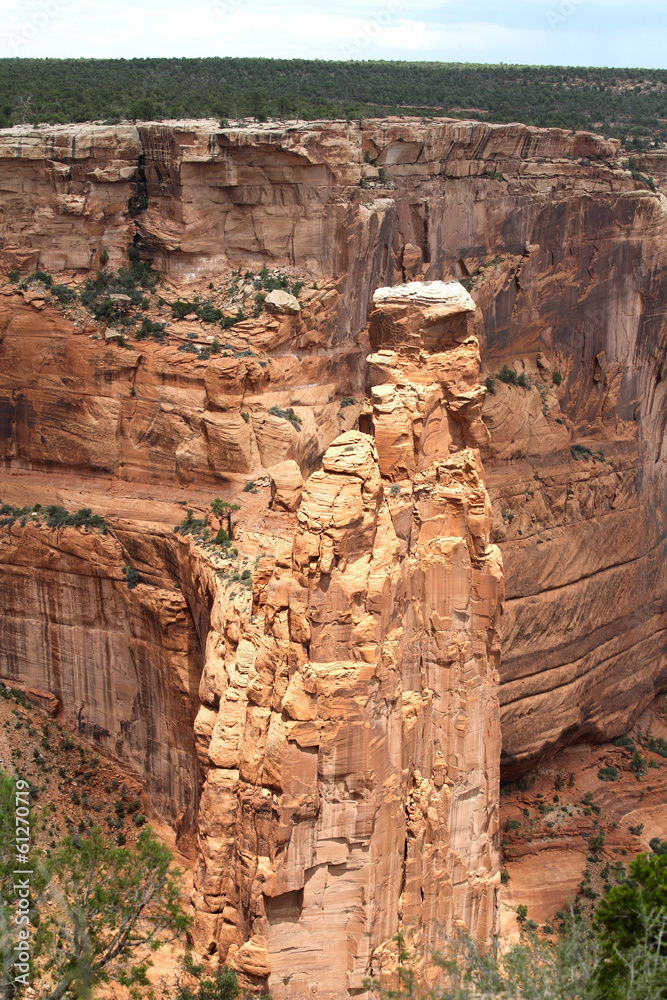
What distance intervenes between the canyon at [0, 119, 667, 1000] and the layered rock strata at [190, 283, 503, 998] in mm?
61

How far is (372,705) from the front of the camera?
1923cm

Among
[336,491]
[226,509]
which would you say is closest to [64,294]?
[226,509]

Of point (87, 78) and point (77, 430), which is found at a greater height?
point (87, 78)

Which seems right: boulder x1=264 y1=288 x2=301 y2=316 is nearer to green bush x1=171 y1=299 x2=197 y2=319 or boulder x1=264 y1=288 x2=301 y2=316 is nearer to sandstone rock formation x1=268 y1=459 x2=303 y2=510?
green bush x1=171 y1=299 x2=197 y2=319

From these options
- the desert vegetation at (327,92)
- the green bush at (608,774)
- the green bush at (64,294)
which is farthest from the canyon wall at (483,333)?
the desert vegetation at (327,92)

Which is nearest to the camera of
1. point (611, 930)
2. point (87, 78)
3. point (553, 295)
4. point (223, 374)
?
point (611, 930)

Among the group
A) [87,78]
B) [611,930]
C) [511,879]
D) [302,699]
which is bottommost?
[511,879]

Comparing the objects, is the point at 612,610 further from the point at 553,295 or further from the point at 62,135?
the point at 62,135

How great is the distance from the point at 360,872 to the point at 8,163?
29472mm

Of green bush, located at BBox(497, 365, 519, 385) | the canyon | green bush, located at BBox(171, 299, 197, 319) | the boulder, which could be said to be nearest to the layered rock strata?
the canyon

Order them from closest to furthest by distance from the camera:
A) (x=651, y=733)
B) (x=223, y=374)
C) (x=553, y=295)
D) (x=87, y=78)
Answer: (x=223, y=374) → (x=553, y=295) → (x=651, y=733) → (x=87, y=78)

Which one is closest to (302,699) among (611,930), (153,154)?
(611,930)

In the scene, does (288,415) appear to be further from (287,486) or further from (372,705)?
(372,705)

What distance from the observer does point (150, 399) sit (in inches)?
1506
